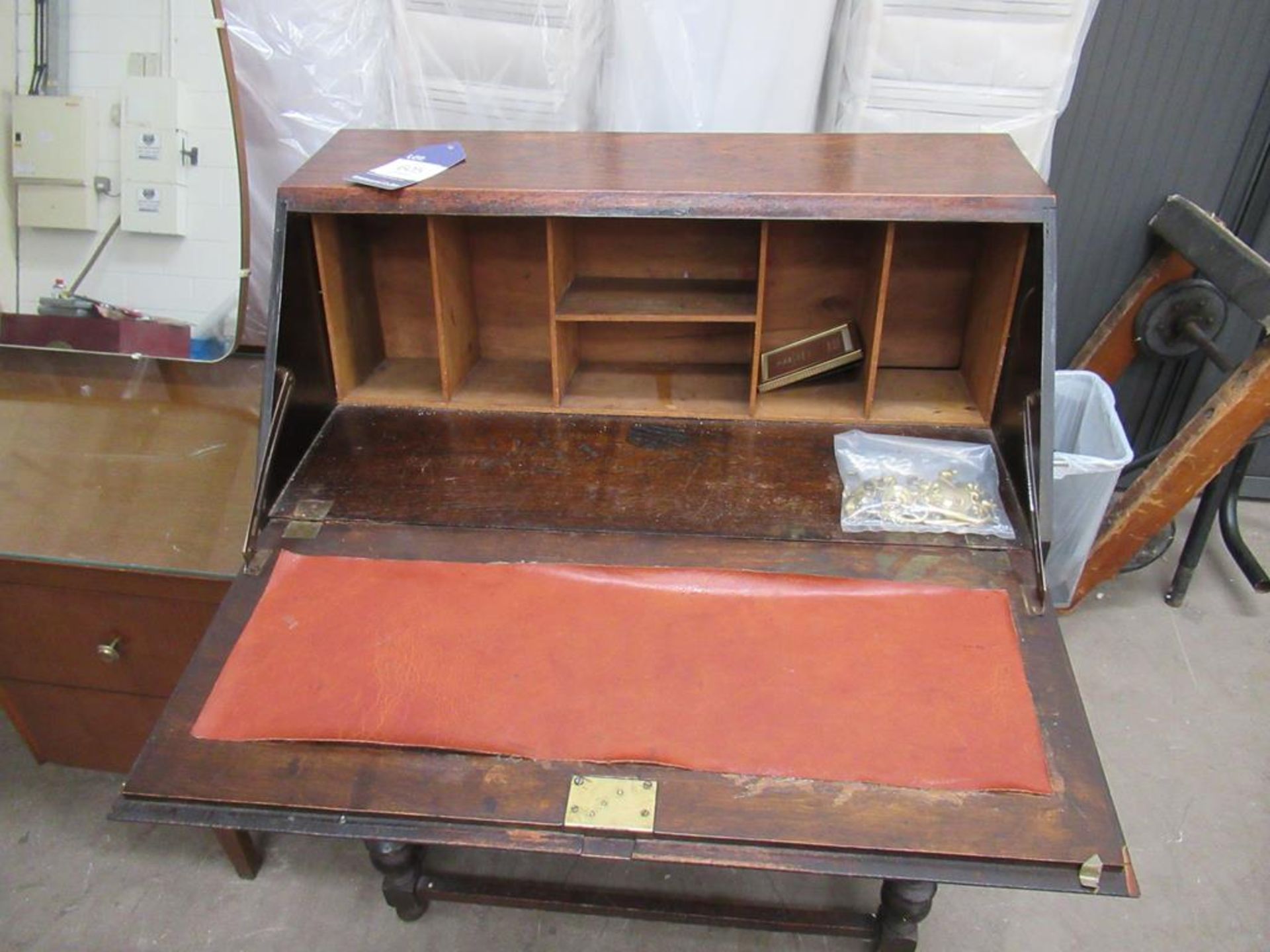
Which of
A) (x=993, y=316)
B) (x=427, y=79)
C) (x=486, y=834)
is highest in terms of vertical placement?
(x=427, y=79)

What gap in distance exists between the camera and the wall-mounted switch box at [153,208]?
1579 millimetres

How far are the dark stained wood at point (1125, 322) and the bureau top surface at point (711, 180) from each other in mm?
958

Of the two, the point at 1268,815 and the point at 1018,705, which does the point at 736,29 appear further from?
the point at 1268,815

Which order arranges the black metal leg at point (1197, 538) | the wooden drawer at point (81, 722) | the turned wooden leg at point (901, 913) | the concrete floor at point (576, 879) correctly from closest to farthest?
the turned wooden leg at point (901, 913) < the concrete floor at point (576, 879) < the wooden drawer at point (81, 722) < the black metal leg at point (1197, 538)

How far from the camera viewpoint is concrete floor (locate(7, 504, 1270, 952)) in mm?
1452

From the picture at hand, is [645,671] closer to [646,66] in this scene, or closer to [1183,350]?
[646,66]

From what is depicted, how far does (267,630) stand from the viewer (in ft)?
3.23

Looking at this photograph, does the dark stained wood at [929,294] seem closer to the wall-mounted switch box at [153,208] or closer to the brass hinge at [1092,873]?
the brass hinge at [1092,873]

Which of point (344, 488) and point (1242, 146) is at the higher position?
point (1242, 146)

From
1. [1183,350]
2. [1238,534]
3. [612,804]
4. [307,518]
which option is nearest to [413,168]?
[307,518]

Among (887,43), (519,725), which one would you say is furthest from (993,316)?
(519,725)

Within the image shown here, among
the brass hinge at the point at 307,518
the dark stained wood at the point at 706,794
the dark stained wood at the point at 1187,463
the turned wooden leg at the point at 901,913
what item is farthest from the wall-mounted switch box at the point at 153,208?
the dark stained wood at the point at 1187,463

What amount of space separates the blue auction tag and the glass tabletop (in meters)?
0.57

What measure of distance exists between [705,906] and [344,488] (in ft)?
2.82
